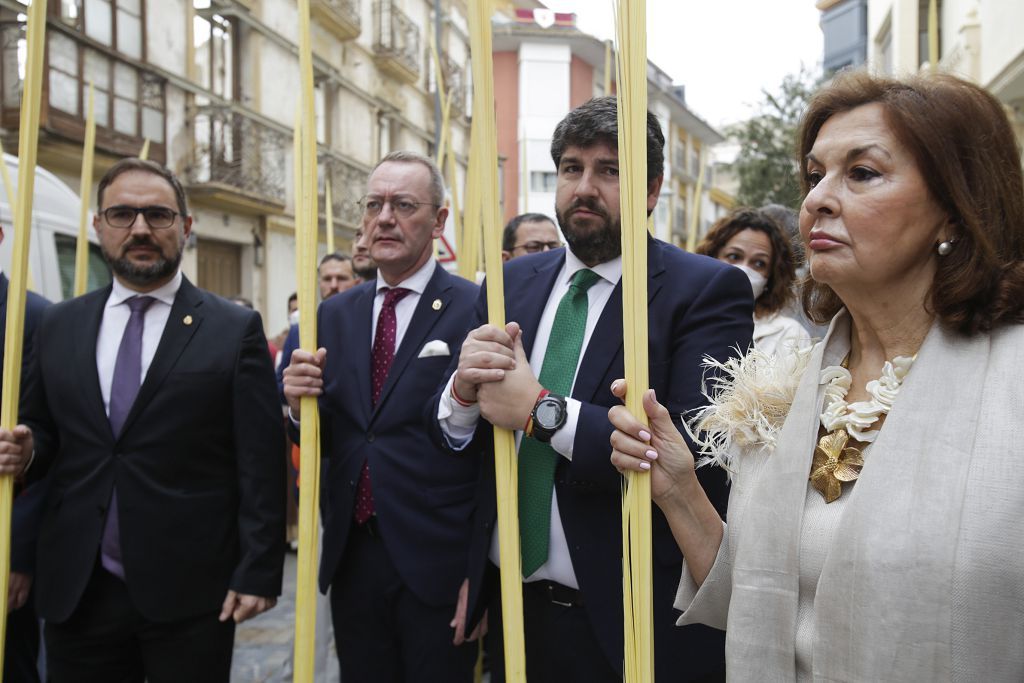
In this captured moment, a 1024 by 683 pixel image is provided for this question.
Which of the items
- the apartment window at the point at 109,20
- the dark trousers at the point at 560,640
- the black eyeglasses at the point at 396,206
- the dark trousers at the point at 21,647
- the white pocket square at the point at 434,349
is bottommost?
the dark trousers at the point at 21,647

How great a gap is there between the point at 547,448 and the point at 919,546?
2.76 feet

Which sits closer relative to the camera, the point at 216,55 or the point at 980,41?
the point at 980,41

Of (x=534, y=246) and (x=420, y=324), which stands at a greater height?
(x=534, y=246)

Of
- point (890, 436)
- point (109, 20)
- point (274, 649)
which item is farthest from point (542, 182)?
point (890, 436)

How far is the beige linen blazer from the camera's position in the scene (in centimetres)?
114

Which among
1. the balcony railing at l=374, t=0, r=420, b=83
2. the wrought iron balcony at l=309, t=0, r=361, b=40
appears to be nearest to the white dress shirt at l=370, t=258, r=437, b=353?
the wrought iron balcony at l=309, t=0, r=361, b=40

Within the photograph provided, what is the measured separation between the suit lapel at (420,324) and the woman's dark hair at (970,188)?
1491mm

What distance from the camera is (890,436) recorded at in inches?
49.3

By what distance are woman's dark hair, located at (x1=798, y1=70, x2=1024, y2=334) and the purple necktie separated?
1983 mm

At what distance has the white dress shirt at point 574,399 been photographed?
186cm

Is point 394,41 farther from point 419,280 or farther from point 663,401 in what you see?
point 663,401

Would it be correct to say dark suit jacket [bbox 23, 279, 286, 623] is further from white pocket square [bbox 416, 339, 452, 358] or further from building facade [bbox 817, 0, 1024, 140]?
building facade [bbox 817, 0, 1024, 140]

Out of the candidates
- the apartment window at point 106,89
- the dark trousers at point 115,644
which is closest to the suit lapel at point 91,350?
the dark trousers at point 115,644

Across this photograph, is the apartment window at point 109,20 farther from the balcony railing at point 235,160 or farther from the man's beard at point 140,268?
the man's beard at point 140,268
